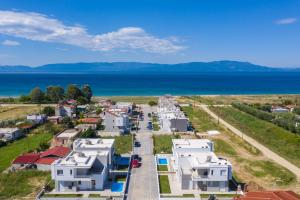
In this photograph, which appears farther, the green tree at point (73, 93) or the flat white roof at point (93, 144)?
the green tree at point (73, 93)

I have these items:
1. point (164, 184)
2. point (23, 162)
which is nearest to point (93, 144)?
point (23, 162)

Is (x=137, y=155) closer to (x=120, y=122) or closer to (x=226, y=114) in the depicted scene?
(x=120, y=122)

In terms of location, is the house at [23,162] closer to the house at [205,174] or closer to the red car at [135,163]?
the red car at [135,163]

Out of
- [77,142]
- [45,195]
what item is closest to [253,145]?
[77,142]

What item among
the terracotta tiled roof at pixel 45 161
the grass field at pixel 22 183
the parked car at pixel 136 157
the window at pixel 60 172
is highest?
the window at pixel 60 172

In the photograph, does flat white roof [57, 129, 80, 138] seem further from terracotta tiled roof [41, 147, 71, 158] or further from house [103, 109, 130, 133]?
terracotta tiled roof [41, 147, 71, 158]

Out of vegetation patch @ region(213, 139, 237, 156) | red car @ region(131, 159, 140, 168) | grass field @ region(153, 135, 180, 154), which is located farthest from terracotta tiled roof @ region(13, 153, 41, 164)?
vegetation patch @ region(213, 139, 237, 156)

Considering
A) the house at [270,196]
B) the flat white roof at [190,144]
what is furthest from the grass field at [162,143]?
the house at [270,196]
